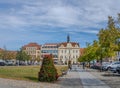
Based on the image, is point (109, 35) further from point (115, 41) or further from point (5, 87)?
point (5, 87)

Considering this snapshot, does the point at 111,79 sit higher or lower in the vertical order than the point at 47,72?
lower

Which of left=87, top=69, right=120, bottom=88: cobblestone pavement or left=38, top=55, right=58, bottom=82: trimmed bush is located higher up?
left=38, top=55, right=58, bottom=82: trimmed bush

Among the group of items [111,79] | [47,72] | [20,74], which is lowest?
[111,79]

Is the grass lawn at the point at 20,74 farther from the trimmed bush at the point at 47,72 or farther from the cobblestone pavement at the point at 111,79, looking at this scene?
the cobblestone pavement at the point at 111,79

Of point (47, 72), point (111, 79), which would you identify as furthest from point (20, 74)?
point (47, 72)

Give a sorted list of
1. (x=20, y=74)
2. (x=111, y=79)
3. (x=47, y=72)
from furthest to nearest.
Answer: (x=20, y=74)
(x=111, y=79)
(x=47, y=72)

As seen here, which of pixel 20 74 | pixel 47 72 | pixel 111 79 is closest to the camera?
pixel 47 72

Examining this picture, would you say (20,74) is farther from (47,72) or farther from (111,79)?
(47,72)

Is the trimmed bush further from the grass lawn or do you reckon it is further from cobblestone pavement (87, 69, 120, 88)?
cobblestone pavement (87, 69, 120, 88)

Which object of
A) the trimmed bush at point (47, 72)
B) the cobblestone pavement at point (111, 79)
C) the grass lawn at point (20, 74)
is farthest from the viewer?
the grass lawn at point (20, 74)

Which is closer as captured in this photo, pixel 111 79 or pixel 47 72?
pixel 47 72

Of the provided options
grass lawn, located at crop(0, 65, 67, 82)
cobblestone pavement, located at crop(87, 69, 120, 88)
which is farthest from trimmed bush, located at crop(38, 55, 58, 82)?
cobblestone pavement, located at crop(87, 69, 120, 88)

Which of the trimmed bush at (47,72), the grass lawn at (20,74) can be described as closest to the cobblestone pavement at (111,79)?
the trimmed bush at (47,72)

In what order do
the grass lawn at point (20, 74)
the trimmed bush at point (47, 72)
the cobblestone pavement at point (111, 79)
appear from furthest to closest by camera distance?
the grass lawn at point (20, 74) < the trimmed bush at point (47, 72) < the cobblestone pavement at point (111, 79)
